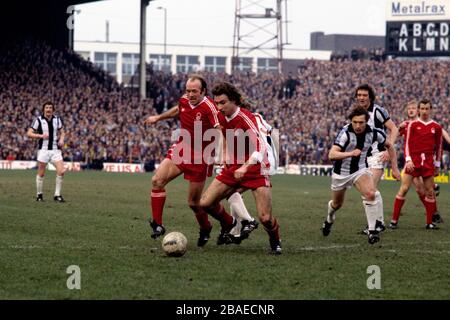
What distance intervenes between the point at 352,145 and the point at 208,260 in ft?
11.6

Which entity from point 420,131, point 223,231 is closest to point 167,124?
point 420,131

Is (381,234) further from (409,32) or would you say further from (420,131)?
(409,32)

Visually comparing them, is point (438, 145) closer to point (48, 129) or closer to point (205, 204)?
point (205, 204)

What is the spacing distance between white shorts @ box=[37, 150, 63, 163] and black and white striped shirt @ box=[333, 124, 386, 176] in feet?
35.0

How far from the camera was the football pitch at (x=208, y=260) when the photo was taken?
887 cm

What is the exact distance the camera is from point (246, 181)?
39.4ft

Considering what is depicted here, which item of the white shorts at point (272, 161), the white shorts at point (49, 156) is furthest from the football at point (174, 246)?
the white shorts at point (49, 156)

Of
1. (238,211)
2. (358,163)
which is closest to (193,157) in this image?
(238,211)

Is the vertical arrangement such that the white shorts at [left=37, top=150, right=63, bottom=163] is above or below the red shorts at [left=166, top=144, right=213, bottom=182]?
below

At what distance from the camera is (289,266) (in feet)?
35.1

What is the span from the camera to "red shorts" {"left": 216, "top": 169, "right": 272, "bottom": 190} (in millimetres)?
12008

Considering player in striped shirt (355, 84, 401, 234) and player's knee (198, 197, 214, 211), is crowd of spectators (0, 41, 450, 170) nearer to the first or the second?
player in striped shirt (355, 84, 401, 234)

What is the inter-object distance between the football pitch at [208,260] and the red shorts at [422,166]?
957mm

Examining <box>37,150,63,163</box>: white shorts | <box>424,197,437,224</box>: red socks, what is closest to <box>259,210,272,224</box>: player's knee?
<box>424,197,437,224</box>: red socks
